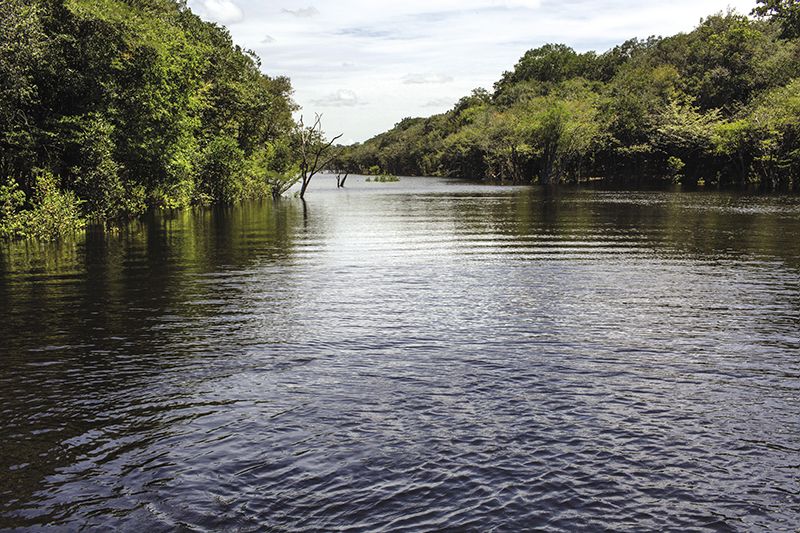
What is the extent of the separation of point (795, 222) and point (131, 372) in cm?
4250

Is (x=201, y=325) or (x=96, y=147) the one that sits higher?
(x=96, y=147)

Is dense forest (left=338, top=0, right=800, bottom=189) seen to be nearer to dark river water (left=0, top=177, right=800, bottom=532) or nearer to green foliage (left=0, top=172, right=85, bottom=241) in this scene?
dark river water (left=0, top=177, right=800, bottom=532)

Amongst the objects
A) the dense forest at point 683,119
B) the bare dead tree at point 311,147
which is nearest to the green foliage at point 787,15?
the dense forest at point 683,119

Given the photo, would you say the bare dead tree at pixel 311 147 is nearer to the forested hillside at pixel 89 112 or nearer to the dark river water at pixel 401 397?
the forested hillside at pixel 89 112

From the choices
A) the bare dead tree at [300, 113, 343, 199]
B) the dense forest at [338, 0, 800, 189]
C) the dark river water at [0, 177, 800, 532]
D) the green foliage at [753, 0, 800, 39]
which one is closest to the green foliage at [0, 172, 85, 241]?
the dark river water at [0, 177, 800, 532]

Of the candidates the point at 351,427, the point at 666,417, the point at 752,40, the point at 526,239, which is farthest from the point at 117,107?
the point at 752,40

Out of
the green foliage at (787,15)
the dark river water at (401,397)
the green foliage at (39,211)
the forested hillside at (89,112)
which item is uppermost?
the green foliage at (787,15)

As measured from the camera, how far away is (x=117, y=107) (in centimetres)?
4078

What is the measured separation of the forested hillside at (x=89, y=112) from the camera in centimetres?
3319

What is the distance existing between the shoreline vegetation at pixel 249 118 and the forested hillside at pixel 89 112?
0.11 m

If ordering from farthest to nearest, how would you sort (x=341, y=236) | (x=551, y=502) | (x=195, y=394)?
(x=341, y=236) → (x=195, y=394) → (x=551, y=502)

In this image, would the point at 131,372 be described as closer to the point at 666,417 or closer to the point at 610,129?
the point at 666,417

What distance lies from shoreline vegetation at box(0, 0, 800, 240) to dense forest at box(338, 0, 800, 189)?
0.99ft

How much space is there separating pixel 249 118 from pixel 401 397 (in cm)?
6626
